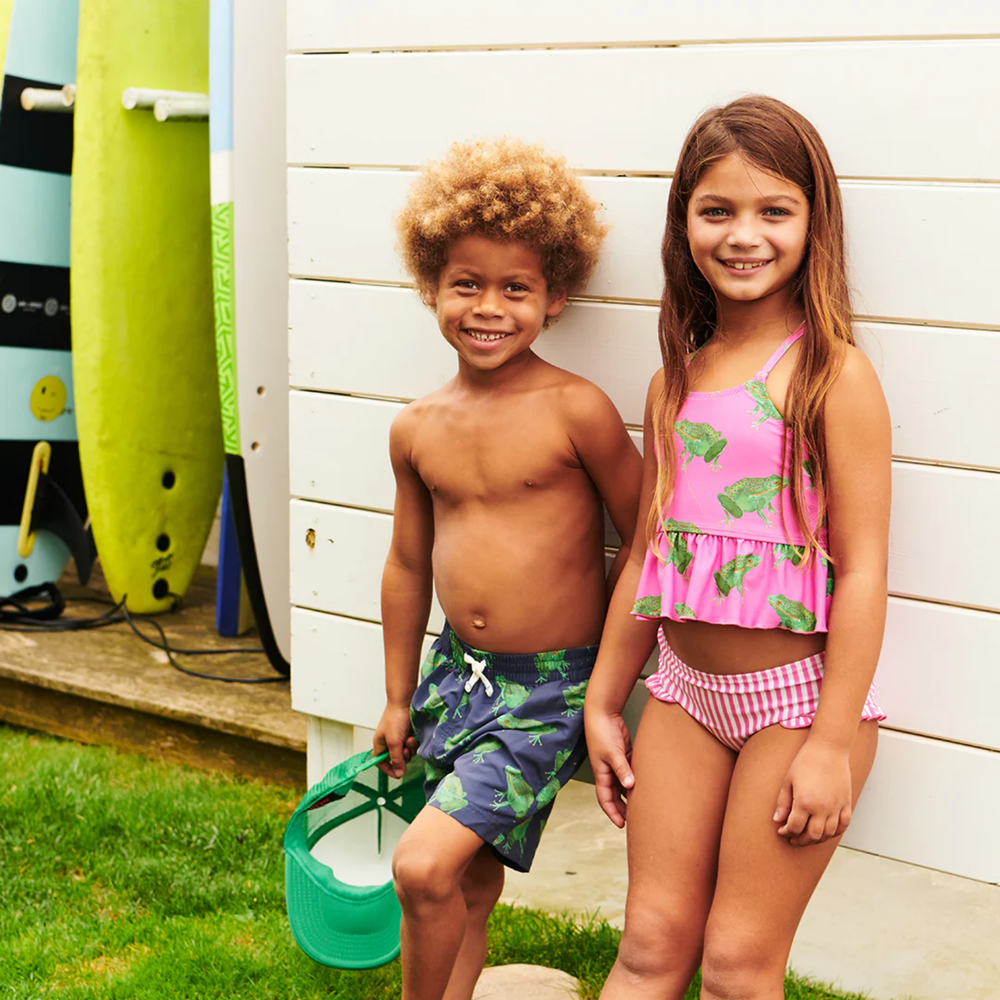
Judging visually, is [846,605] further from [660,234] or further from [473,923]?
[473,923]

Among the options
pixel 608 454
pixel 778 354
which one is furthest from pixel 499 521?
pixel 778 354

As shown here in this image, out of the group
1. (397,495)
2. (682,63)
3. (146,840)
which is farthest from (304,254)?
(146,840)

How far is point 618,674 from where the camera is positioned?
1930 millimetres

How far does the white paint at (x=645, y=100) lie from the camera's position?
175 cm

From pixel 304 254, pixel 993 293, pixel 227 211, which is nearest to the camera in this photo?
pixel 993 293

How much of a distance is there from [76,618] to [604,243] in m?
2.75

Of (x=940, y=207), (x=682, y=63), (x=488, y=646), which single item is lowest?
(x=488, y=646)

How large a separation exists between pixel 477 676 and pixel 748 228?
0.82m

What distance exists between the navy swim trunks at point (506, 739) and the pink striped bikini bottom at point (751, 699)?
0.22 meters

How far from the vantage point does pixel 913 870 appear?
3076 mm

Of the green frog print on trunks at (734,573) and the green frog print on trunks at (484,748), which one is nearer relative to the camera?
the green frog print on trunks at (734,573)

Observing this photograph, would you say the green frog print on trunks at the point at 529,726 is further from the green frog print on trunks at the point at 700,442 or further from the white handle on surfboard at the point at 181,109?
the white handle on surfboard at the point at 181,109

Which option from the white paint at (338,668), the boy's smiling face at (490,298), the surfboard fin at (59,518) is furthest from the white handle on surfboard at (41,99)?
the boy's smiling face at (490,298)

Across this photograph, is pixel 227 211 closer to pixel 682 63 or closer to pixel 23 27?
pixel 23 27
